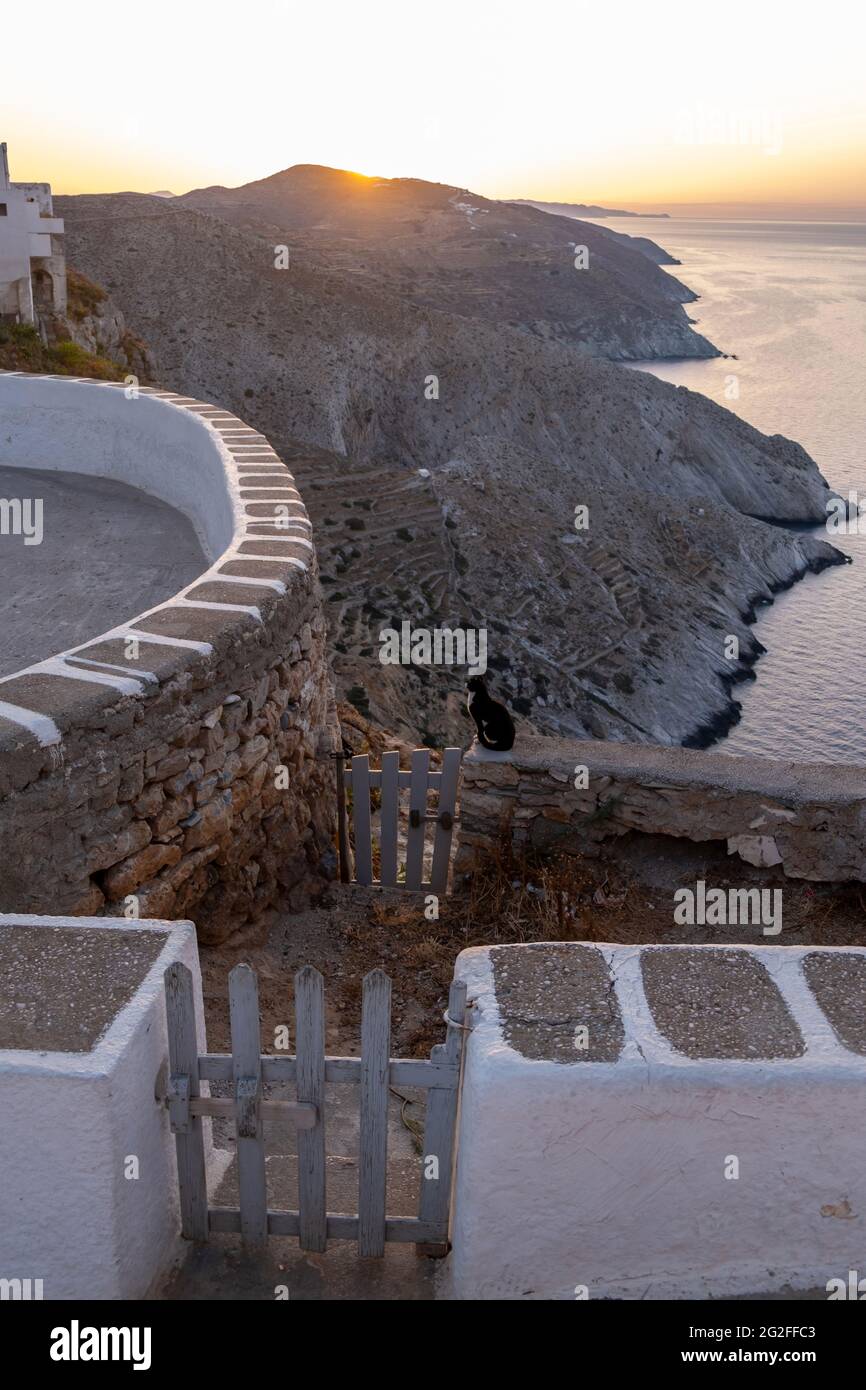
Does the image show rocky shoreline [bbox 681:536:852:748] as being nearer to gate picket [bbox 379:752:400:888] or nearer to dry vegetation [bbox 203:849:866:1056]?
gate picket [bbox 379:752:400:888]

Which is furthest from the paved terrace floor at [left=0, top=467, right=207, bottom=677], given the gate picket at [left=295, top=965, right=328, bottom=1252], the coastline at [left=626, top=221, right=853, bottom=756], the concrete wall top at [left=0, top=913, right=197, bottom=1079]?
the coastline at [left=626, top=221, right=853, bottom=756]

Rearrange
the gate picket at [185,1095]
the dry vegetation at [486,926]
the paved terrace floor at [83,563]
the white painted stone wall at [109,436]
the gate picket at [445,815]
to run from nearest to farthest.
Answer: the gate picket at [185,1095], the dry vegetation at [486,926], the gate picket at [445,815], the paved terrace floor at [83,563], the white painted stone wall at [109,436]

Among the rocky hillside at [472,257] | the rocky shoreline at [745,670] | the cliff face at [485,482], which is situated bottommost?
the rocky shoreline at [745,670]

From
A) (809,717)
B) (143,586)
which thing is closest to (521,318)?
(809,717)

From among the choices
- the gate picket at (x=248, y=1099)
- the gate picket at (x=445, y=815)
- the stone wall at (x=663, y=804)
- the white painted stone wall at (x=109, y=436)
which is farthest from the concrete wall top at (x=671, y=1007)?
the white painted stone wall at (x=109, y=436)

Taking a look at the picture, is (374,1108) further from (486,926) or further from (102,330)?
(102,330)

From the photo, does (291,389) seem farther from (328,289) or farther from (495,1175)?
(495,1175)

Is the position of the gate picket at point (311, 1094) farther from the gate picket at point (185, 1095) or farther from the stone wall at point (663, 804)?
the stone wall at point (663, 804)
